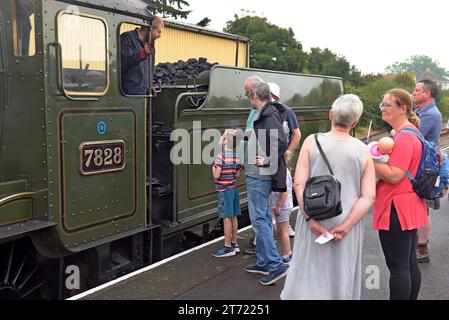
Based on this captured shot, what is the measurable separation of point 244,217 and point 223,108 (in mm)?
1977

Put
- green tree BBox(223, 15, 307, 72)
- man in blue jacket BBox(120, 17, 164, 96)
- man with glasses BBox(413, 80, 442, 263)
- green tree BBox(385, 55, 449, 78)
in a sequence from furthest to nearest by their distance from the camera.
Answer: green tree BBox(385, 55, 449, 78) → green tree BBox(223, 15, 307, 72) → man with glasses BBox(413, 80, 442, 263) → man in blue jacket BBox(120, 17, 164, 96)

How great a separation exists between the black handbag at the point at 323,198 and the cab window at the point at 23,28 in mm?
2380

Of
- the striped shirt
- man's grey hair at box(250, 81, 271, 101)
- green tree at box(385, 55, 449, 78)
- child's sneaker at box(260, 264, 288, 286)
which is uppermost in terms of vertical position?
Result: green tree at box(385, 55, 449, 78)

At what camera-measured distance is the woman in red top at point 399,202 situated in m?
3.23

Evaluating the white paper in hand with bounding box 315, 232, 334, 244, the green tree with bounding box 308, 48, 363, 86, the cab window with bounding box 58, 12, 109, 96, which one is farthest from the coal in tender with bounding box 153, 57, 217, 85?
the green tree with bounding box 308, 48, 363, 86

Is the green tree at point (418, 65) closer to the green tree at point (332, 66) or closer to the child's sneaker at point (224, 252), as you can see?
the green tree at point (332, 66)

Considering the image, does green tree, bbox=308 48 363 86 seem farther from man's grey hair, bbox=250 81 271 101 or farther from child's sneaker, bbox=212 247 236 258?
man's grey hair, bbox=250 81 271 101

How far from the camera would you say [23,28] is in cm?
372

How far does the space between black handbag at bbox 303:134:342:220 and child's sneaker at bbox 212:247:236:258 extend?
2.30 m

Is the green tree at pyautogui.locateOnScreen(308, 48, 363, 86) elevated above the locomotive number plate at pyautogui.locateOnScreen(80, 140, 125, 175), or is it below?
above

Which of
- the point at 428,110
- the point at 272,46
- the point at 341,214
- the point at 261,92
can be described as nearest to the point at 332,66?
the point at 272,46

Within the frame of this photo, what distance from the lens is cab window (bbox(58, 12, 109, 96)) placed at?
12.6ft

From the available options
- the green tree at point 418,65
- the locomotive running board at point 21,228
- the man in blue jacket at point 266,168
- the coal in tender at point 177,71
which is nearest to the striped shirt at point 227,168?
the man in blue jacket at point 266,168

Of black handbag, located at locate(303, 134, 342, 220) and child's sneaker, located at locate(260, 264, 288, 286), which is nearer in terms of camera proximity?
black handbag, located at locate(303, 134, 342, 220)
